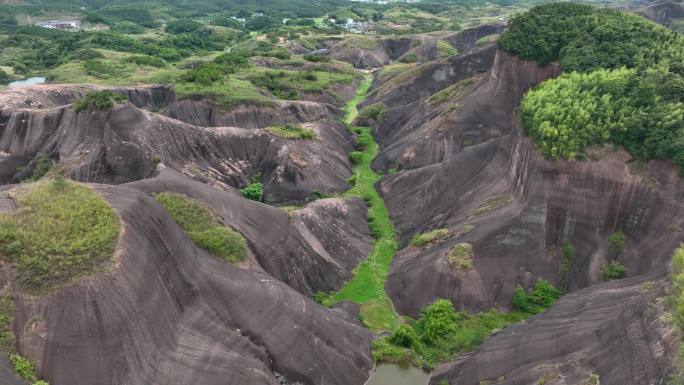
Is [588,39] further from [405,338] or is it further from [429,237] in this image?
[405,338]

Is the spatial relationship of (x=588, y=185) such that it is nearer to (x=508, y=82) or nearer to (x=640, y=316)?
(x=640, y=316)

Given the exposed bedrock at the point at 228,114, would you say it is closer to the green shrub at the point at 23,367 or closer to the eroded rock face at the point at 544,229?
the eroded rock face at the point at 544,229

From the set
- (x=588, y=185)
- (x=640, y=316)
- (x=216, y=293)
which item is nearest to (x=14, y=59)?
(x=216, y=293)

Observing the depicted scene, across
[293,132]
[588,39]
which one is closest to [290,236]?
[293,132]

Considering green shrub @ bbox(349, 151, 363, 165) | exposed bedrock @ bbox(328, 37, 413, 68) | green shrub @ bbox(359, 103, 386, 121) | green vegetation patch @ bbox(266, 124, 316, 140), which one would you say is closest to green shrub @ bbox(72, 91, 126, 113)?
green vegetation patch @ bbox(266, 124, 316, 140)

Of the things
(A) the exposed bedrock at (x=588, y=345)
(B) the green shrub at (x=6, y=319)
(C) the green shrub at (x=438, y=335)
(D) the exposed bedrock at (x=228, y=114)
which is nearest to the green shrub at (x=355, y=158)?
(D) the exposed bedrock at (x=228, y=114)
